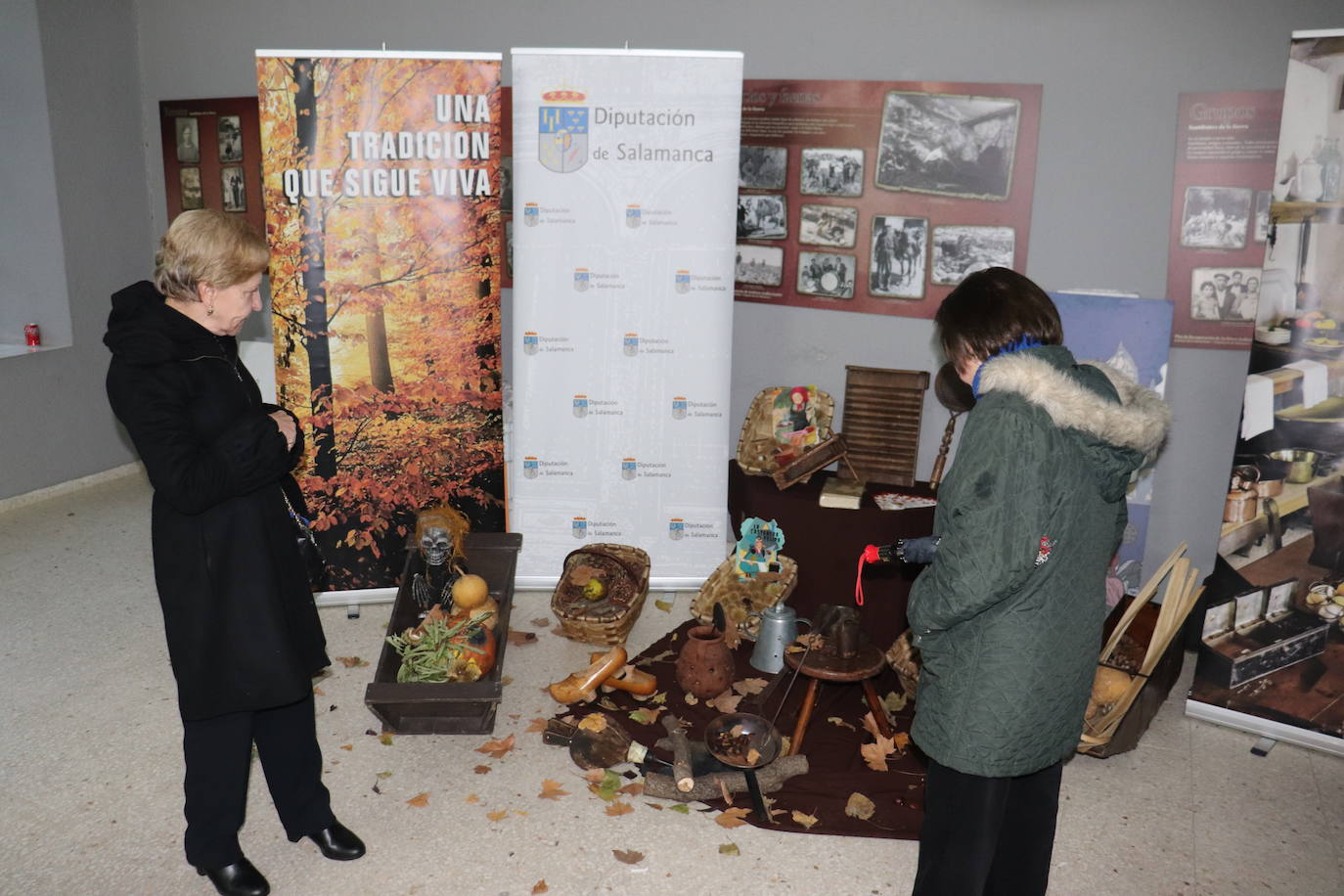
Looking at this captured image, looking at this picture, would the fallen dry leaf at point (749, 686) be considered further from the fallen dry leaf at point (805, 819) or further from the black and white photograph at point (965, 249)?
the black and white photograph at point (965, 249)

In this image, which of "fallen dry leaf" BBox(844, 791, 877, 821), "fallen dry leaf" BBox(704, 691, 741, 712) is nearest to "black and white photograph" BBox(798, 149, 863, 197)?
"fallen dry leaf" BBox(704, 691, 741, 712)

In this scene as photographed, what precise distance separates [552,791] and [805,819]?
811 mm

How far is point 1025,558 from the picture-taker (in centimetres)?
204

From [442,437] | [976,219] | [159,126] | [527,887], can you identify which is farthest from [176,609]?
[159,126]

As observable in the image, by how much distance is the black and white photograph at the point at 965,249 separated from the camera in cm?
462

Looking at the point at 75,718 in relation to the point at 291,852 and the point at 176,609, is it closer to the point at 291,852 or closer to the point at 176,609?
the point at 291,852

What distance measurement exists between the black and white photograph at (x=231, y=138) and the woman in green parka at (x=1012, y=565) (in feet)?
17.2

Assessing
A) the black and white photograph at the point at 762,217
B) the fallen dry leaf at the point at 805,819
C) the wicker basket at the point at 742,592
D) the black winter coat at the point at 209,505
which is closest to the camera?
the black winter coat at the point at 209,505

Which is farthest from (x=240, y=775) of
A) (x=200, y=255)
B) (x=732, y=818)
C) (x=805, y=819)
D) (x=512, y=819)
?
(x=805, y=819)

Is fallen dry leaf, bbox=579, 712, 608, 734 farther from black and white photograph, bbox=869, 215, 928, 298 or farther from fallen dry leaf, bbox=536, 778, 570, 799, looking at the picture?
black and white photograph, bbox=869, 215, 928, 298

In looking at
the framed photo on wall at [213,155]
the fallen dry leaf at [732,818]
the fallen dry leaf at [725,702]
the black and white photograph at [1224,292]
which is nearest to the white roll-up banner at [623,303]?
the fallen dry leaf at [725,702]

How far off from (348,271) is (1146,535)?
357 cm

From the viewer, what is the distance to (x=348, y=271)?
4.09 m

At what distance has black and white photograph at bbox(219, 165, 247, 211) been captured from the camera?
6.20m
